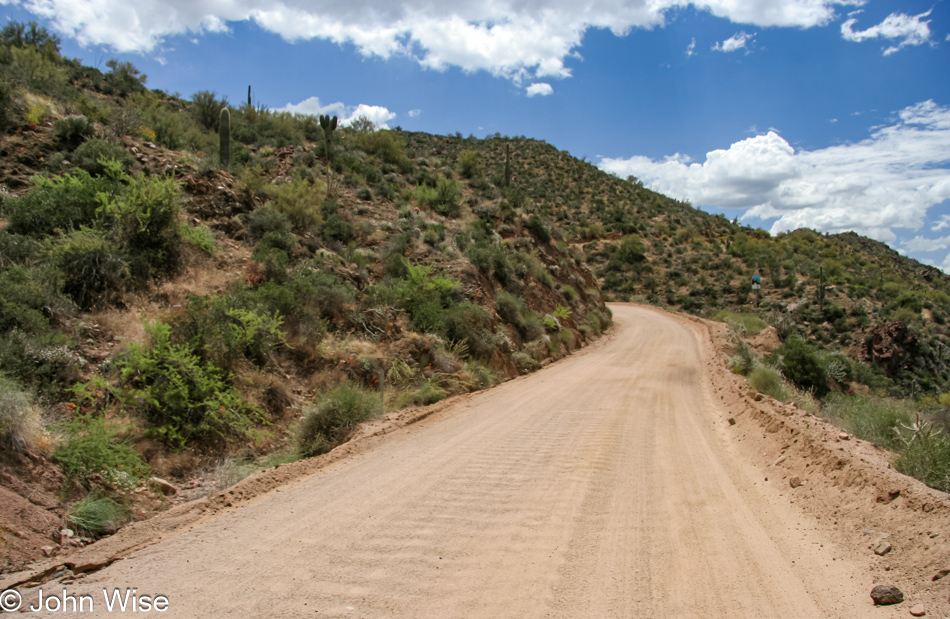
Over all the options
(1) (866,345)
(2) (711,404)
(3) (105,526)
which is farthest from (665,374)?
(1) (866,345)

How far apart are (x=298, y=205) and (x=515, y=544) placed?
14803 millimetres

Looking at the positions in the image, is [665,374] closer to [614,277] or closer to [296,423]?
[296,423]

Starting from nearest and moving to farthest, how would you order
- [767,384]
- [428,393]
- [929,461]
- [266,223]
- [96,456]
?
[929,461] < [96,456] < [428,393] < [767,384] < [266,223]

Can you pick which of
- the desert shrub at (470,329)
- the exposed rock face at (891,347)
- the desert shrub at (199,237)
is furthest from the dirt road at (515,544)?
the exposed rock face at (891,347)

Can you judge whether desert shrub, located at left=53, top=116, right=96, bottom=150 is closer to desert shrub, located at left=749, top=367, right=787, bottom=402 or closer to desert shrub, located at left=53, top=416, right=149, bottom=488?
desert shrub, located at left=53, top=416, right=149, bottom=488

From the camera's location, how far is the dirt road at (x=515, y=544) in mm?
4156

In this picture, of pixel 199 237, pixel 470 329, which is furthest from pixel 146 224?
pixel 470 329

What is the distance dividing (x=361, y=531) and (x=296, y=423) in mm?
4866

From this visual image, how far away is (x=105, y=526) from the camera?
5660 millimetres

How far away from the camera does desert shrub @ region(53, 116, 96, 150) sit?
14719mm

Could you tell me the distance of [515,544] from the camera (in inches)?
204

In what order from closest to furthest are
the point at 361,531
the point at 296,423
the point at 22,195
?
the point at 361,531, the point at 296,423, the point at 22,195

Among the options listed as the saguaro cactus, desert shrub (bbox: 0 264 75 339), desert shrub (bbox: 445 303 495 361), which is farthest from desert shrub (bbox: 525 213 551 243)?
desert shrub (bbox: 0 264 75 339)

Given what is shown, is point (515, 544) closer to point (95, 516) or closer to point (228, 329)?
point (95, 516)
